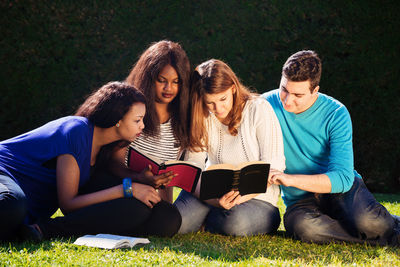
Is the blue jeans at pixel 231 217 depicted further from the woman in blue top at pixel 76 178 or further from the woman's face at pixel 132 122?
the woman's face at pixel 132 122

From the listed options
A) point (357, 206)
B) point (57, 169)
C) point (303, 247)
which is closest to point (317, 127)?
point (357, 206)

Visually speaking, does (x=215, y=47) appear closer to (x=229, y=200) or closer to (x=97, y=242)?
(x=229, y=200)

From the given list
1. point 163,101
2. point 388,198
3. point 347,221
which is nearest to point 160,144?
point 163,101

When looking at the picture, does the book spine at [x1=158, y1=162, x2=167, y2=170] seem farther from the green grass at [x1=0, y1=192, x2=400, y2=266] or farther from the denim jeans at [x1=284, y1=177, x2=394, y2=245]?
the denim jeans at [x1=284, y1=177, x2=394, y2=245]

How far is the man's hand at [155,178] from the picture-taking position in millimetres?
3488

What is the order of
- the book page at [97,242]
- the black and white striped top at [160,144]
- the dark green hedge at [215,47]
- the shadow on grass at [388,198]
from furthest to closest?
the dark green hedge at [215,47]
the shadow on grass at [388,198]
the black and white striped top at [160,144]
the book page at [97,242]

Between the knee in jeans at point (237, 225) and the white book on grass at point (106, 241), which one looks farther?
the knee in jeans at point (237, 225)

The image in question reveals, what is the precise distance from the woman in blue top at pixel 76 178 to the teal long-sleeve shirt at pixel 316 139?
1220 mm

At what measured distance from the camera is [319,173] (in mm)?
3891

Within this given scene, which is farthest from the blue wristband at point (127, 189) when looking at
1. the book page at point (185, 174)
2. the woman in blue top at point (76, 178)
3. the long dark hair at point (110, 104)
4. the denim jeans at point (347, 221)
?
the denim jeans at point (347, 221)

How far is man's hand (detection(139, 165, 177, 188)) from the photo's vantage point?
349 centimetres

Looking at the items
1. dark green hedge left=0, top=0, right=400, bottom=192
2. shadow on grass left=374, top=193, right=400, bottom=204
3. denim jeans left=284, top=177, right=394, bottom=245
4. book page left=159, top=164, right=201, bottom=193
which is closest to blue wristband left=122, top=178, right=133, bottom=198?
book page left=159, top=164, right=201, bottom=193

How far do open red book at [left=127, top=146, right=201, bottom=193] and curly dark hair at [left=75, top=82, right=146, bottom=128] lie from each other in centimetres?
31

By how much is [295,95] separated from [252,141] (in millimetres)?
553
